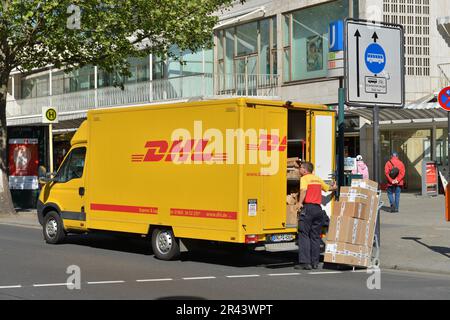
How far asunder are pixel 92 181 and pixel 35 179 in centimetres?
1160

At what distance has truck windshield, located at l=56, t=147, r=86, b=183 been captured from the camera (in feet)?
47.2

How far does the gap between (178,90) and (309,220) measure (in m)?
20.3

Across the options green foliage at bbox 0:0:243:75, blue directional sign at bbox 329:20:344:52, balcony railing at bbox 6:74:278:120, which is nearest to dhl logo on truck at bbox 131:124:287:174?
blue directional sign at bbox 329:20:344:52

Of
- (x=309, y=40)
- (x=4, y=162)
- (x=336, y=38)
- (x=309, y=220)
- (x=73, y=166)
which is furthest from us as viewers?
(x=309, y=40)

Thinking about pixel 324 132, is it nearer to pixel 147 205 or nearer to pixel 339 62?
pixel 147 205

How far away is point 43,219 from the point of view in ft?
50.4

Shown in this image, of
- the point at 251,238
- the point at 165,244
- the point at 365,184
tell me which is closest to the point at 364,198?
the point at 365,184

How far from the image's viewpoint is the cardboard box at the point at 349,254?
11.3 m

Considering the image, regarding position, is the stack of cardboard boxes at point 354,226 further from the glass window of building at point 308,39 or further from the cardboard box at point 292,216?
the glass window of building at point 308,39

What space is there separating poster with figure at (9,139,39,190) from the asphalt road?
1042 cm

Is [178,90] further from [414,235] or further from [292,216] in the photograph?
[292,216]

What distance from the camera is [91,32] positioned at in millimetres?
21953

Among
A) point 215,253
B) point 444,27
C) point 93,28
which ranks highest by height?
point 444,27

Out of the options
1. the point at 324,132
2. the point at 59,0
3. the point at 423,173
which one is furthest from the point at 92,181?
the point at 423,173
